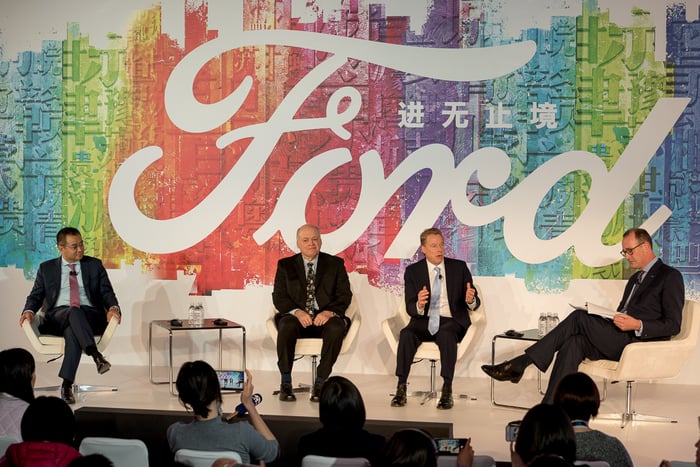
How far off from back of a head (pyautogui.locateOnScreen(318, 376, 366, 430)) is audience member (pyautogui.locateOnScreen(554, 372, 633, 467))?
785mm

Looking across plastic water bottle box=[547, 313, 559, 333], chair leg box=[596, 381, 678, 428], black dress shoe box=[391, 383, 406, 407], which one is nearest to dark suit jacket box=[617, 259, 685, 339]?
chair leg box=[596, 381, 678, 428]

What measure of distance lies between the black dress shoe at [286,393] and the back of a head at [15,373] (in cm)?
277

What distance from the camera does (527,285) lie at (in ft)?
25.4

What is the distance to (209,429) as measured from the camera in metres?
3.75

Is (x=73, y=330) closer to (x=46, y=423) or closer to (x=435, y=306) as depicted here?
(x=435, y=306)

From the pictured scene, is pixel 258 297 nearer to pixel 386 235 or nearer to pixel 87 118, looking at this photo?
pixel 386 235

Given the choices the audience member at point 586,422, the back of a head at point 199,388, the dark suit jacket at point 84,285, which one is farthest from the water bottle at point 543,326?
the back of a head at point 199,388

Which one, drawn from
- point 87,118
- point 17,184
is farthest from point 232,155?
point 17,184

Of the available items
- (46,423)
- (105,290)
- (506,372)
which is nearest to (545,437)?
(46,423)

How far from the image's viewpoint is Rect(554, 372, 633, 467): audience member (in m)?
3.69

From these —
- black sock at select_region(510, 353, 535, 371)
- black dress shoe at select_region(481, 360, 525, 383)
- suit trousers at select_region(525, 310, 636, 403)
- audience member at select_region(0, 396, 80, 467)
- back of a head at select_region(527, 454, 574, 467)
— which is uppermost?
back of a head at select_region(527, 454, 574, 467)

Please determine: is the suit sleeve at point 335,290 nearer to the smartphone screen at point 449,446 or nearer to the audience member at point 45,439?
the smartphone screen at point 449,446

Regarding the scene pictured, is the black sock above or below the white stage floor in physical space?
above

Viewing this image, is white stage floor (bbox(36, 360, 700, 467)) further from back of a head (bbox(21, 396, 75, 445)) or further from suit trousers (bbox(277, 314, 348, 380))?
back of a head (bbox(21, 396, 75, 445))
